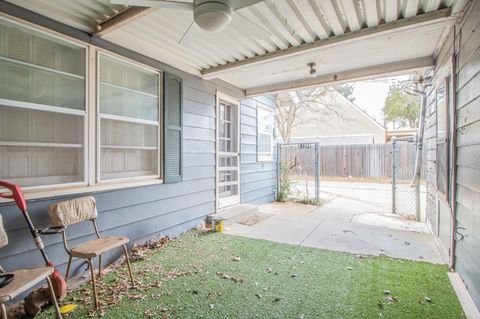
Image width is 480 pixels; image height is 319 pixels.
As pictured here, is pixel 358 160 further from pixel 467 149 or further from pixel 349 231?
pixel 467 149

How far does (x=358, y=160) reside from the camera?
11.6m

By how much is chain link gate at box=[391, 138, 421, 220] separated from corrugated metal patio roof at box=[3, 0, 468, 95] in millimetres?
2359

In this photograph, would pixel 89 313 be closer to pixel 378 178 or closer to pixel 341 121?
pixel 378 178

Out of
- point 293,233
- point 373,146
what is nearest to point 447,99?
point 293,233

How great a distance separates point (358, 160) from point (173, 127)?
32.6 ft

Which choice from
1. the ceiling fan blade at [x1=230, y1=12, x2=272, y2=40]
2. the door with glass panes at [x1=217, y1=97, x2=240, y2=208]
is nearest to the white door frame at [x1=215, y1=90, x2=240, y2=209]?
the door with glass panes at [x1=217, y1=97, x2=240, y2=208]

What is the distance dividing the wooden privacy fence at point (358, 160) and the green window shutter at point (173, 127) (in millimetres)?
6796

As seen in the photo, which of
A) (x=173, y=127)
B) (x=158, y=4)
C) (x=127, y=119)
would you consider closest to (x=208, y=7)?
(x=158, y=4)

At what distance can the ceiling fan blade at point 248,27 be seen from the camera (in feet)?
6.85

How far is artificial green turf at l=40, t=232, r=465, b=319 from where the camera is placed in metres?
2.09

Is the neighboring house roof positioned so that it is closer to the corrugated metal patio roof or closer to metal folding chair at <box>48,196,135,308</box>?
the corrugated metal patio roof

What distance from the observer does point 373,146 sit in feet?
37.1

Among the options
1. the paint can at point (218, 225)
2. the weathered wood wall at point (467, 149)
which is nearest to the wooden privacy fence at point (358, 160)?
the paint can at point (218, 225)

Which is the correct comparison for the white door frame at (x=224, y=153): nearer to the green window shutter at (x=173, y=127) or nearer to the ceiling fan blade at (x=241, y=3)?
the green window shutter at (x=173, y=127)
